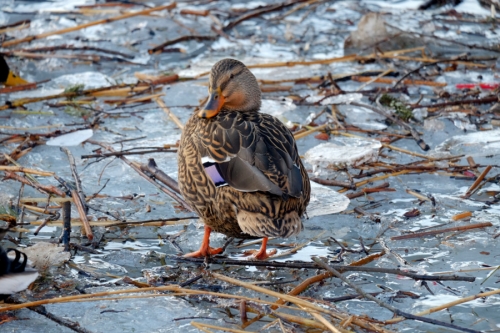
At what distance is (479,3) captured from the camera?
8172 mm

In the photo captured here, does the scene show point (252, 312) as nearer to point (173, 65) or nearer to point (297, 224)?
point (297, 224)

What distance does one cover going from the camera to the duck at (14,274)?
2.55 meters

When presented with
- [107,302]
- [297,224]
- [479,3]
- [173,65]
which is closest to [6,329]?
[107,302]

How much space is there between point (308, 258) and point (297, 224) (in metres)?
0.32

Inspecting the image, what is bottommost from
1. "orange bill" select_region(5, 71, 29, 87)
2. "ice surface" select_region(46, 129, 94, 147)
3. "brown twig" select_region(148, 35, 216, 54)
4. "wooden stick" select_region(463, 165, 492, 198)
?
"wooden stick" select_region(463, 165, 492, 198)

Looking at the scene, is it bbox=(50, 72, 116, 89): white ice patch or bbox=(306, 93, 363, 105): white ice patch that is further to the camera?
bbox=(50, 72, 116, 89): white ice patch

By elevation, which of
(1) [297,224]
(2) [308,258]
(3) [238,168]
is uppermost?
(3) [238,168]

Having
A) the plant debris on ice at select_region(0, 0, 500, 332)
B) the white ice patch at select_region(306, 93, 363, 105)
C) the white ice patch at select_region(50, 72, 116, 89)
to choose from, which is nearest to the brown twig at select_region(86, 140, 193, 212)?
the plant debris on ice at select_region(0, 0, 500, 332)

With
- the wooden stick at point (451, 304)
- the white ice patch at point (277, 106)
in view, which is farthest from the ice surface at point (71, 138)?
the wooden stick at point (451, 304)

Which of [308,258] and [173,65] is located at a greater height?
[173,65]

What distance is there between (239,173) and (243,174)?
25 millimetres

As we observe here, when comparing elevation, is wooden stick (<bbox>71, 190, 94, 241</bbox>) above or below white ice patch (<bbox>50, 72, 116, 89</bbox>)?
below

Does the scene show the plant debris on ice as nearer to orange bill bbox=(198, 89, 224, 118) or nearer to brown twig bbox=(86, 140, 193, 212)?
brown twig bbox=(86, 140, 193, 212)

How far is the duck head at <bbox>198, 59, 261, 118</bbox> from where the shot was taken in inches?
147
